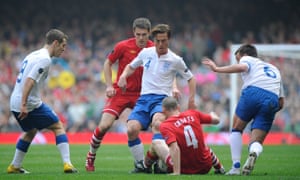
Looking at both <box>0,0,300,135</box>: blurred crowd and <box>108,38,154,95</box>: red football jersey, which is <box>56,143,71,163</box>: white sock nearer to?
<box>108,38,154,95</box>: red football jersey

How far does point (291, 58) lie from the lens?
25.8 metres

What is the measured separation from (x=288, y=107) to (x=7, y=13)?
13.4 meters

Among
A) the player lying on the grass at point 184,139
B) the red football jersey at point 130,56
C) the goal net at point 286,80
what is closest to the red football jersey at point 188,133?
the player lying on the grass at point 184,139

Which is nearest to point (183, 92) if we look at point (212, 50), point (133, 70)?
point (212, 50)

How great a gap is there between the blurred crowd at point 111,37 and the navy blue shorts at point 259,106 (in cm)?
1415

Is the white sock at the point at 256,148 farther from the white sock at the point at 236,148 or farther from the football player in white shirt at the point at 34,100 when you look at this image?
the football player in white shirt at the point at 34,100

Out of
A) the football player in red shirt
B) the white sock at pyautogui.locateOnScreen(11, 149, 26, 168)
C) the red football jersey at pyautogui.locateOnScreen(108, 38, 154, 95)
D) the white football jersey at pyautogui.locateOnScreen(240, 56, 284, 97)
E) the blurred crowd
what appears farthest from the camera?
the blurred crowd

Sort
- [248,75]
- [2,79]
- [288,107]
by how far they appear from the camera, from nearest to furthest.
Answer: [248,75]
[288,107]
[2,79]

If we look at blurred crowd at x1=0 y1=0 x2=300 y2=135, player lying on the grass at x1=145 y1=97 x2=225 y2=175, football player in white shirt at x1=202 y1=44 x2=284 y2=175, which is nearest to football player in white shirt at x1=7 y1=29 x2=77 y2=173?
player lying on the grass at x1=145 y1=97 x2=225 y2=175

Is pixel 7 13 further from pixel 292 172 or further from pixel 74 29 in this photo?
pixel 292 172

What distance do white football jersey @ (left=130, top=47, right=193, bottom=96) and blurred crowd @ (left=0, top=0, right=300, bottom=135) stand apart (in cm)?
1377

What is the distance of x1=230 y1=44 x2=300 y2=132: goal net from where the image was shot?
24594 millimetres

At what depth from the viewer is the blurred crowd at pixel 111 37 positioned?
88.8 feet

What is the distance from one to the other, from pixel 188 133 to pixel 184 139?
0.36ft
